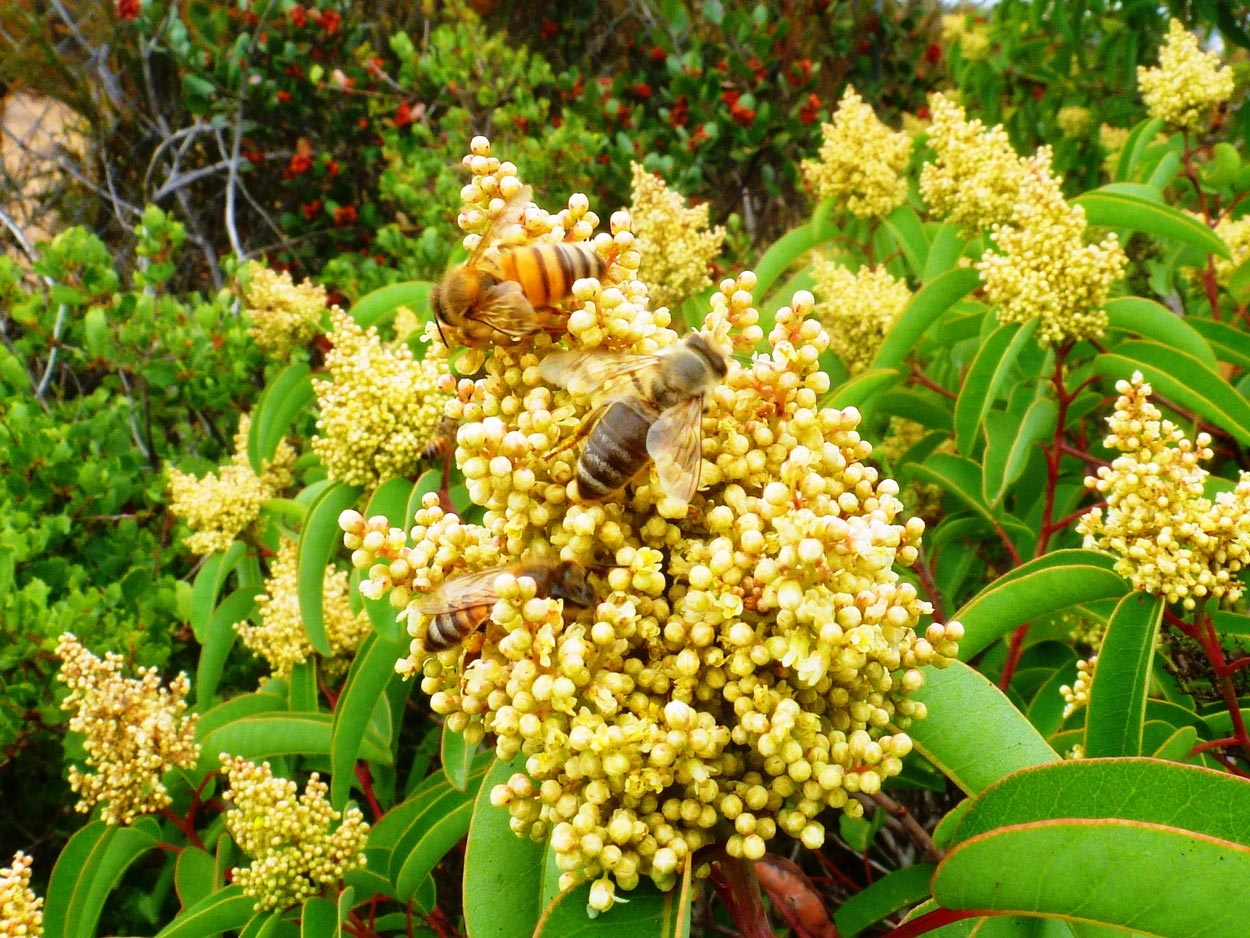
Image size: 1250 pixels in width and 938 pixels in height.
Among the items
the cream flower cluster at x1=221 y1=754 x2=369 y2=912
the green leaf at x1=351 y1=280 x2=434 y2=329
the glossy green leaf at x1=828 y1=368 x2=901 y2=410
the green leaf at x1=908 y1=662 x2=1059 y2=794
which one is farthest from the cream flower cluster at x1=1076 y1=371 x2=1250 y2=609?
the green leaf at x1=351 y1=280 x2=434 y2=329

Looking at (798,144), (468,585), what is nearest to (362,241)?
(798,144)

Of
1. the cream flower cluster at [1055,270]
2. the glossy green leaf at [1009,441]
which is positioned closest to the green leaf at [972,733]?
the glossy green leaf at [1009,441]

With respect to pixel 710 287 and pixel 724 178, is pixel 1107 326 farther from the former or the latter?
pixel 724 178

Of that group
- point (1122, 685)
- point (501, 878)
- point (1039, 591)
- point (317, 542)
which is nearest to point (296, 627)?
point (317, 542)

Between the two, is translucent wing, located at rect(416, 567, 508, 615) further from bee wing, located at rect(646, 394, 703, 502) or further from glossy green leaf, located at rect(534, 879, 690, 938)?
glossy green leaf, located at rect(534, 879, 690, 938)

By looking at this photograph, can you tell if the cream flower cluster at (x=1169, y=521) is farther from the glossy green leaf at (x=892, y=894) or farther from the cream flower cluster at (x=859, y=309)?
the cream flower cluster at (x=859, y=309)

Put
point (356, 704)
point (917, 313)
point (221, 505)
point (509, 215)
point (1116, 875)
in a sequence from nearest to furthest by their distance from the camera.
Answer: point (1116, 875) < point (509, 215) < point (356, 704) < point (917, 313) < point (221, 505)

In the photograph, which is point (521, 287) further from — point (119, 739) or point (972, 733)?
point (119, 739)
